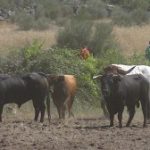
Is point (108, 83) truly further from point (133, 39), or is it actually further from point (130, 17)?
point (130, 17)

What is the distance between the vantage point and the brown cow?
2001cm

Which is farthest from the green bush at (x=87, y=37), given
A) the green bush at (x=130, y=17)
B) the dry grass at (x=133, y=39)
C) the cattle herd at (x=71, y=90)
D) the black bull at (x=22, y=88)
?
the green bush at (x=130, y=17)

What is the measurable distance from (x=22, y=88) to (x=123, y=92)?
9.20ft

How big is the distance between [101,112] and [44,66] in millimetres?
2402

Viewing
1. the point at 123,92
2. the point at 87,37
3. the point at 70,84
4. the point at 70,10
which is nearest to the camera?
the point at 123,92

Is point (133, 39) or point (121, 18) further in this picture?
point (121, 18)

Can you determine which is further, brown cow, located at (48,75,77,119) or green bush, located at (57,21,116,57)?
green bush, located at (57,21,116,57)

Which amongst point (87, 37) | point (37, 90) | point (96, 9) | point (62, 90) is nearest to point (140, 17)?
point (96, 9)

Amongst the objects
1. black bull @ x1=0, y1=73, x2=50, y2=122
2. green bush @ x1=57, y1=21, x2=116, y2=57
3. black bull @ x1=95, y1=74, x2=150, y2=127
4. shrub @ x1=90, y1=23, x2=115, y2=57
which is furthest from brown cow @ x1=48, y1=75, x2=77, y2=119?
green bush @ x1=57, y1=21, x2=116, y2=57

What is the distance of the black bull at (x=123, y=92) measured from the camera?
Result: 711 inches

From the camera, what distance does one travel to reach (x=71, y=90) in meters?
20.4

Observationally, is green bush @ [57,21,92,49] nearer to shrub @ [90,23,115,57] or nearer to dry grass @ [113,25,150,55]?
shrub @ [90,23,115,57]

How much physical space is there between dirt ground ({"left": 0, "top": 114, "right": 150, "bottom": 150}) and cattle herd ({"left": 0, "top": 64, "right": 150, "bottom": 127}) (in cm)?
60

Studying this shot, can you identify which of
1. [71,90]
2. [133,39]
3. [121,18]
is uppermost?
[121,18]
